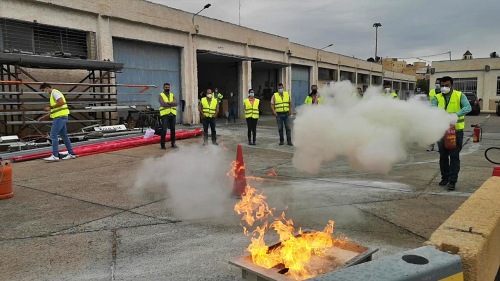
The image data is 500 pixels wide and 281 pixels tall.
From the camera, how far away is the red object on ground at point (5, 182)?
5902 millimetres

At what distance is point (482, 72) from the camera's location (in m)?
39.5

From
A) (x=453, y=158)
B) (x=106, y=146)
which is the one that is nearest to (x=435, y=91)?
(x=453, y=158)

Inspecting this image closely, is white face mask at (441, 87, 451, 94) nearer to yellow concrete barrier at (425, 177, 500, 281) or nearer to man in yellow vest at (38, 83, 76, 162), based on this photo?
yellow concrete barrier at (425, 177, 500, 281)

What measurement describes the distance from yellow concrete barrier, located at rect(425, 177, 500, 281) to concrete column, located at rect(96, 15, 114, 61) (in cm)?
1482

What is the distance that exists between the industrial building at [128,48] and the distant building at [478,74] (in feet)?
72.7

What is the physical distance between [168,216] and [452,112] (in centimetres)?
502

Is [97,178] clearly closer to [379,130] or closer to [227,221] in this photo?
[227,221]

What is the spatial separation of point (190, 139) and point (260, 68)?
1736 centimetres

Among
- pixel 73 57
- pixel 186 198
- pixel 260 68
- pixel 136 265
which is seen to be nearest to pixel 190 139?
pixel 73 57

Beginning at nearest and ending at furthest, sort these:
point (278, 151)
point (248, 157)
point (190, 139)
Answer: point (248, 157) < point (278, 151) < point (190, 139)

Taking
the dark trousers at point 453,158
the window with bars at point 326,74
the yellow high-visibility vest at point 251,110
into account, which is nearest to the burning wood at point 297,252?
the dark trousers at point 453,158

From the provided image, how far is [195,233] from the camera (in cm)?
448

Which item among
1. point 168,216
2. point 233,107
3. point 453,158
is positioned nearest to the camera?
point 168,216

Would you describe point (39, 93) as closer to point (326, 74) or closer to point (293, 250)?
point (293, 250)
